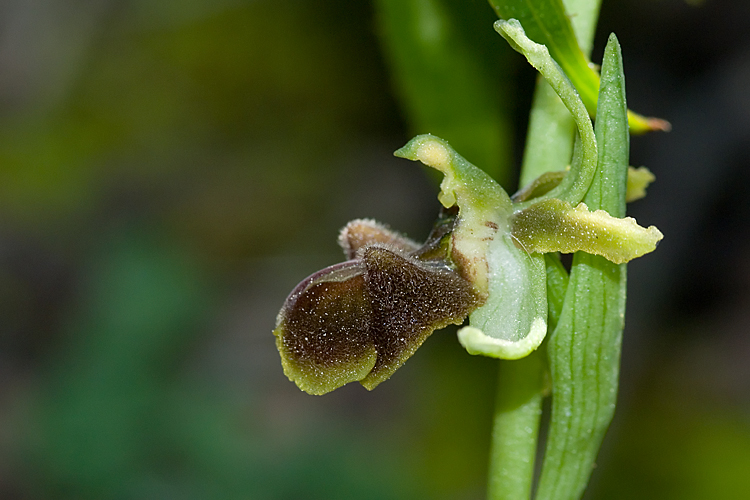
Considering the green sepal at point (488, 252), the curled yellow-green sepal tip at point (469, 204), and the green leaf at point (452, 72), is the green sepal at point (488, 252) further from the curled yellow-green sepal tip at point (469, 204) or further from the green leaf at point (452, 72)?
the green leaf at point (452, 72)

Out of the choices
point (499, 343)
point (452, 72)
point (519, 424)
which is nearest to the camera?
point (499, 343)

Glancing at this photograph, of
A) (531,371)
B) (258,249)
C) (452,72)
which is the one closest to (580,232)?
(531,371)

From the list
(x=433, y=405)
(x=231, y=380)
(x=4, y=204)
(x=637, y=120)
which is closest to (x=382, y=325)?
(x=637, y=120)

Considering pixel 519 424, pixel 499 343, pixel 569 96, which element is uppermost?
pixel 569 96

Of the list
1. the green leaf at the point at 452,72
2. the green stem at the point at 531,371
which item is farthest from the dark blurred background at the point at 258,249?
the green stem at the point at 531,371

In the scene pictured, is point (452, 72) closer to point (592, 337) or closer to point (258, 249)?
point (592, 337)
